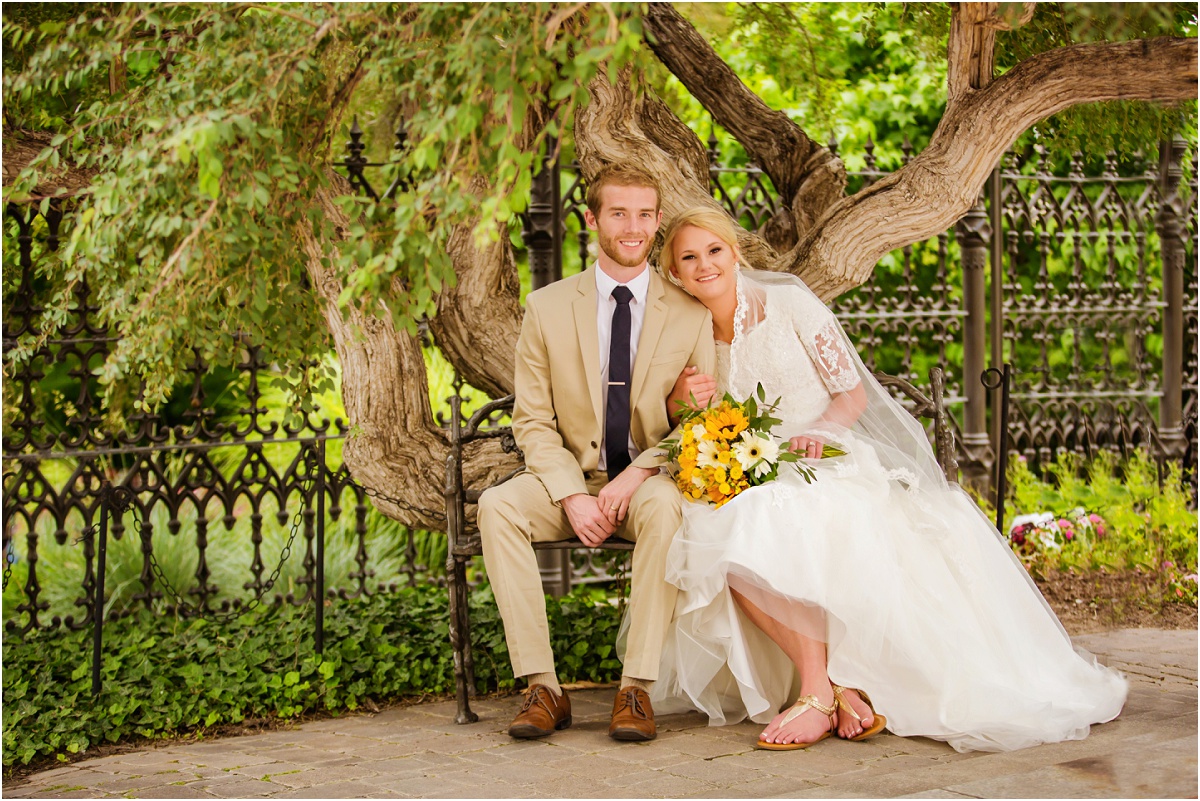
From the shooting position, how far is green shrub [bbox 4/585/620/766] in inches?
184

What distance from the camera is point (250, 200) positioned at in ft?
11.4

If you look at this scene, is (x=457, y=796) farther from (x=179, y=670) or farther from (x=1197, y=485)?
(x=1197, y=485)

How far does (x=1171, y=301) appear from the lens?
9109mm

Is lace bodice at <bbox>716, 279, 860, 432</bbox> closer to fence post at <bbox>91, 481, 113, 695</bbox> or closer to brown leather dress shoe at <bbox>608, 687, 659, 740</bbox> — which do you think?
brown leather dress shoe at <bbox>608, 687, 659, 740</bbox>

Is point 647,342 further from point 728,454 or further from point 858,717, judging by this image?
point 858,717

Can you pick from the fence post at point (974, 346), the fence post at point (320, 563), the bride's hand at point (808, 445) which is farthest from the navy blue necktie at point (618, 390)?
the fence post at point (974, 346)

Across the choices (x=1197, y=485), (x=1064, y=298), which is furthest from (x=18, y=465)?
(x=1197, y=485)

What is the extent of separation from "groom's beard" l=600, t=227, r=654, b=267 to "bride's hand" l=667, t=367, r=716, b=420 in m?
0.48

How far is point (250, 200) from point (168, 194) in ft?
0.76

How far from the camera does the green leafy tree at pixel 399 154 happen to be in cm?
322

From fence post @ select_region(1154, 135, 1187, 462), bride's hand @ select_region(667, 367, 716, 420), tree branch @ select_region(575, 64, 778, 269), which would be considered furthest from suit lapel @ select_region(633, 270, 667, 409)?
fence post @ select_region(1154, 135, 1187, 462)

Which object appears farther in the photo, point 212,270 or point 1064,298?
point 1064,298

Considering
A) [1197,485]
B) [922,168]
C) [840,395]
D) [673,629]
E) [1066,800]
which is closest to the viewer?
[1066,800]

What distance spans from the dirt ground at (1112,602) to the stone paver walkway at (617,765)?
1.43 meters
